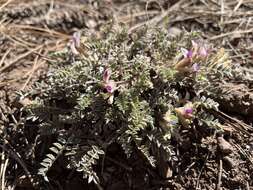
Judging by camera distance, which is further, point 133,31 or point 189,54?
point 133,31

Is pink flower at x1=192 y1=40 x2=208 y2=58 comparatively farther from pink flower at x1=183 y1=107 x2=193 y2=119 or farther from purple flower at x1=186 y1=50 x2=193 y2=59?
pink flower at x1=183 y1=107 x2=193 y2=119

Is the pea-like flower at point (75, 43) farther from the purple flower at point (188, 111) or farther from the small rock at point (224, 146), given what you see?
the small rock at point (224, 146)

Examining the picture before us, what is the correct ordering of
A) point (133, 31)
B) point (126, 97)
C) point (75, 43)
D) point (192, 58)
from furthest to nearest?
point (133, 31), point (75, 43), point (192, 58), point (126, 97)

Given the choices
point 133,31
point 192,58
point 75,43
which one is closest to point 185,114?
point 192,58

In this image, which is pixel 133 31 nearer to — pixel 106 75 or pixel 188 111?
pixel 106 75

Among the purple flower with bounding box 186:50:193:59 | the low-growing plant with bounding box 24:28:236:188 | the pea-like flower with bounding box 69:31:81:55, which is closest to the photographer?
the low-growing plant with bounding box 24:28:236:188

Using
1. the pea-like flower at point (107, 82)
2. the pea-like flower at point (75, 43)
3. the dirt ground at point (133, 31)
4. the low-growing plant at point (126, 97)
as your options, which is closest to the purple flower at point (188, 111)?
the low-growing plant at point (126, 97)

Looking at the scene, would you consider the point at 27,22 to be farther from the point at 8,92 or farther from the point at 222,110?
the point at 222,110

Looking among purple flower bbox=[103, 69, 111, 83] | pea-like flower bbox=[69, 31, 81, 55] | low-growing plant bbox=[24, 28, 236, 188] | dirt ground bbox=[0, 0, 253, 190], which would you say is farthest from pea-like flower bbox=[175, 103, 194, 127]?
pea-like flower bbox=[69, 31, 81, 55]
